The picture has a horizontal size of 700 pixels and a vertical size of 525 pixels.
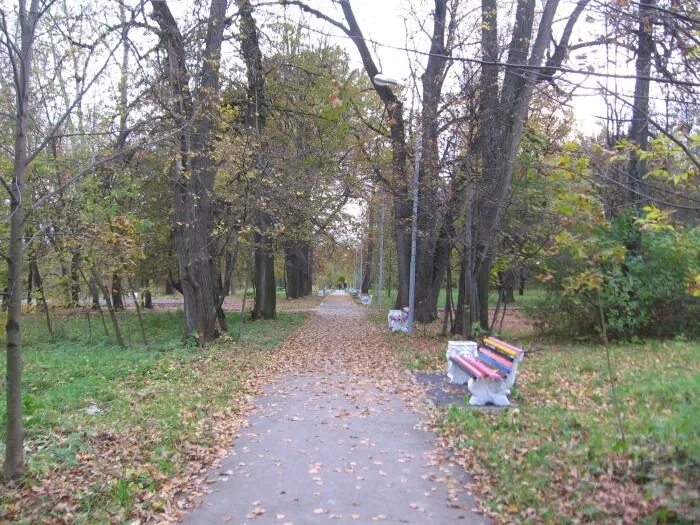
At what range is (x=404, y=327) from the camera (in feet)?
61.1

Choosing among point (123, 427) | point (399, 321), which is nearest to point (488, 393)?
point (123, 427)

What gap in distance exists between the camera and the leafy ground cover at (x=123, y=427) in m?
4.68

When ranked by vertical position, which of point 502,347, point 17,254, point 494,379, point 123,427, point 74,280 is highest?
point 17,254

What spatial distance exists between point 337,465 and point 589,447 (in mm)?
2324

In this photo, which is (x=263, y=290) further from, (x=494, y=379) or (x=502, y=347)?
(x=494, y=379)

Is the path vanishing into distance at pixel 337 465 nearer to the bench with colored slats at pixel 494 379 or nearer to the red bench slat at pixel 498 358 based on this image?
the bench with colored slats at pixel 494 379

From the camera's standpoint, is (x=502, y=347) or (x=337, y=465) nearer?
(x=337, y=465)

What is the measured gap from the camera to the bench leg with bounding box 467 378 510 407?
25.0ft

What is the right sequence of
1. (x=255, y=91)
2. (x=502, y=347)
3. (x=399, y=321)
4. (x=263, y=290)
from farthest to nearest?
1. (x=263, y=290)
2. (x=399, y=321)
3. (x=255, y=91)
4. (x=502, y=347)

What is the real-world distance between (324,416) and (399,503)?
120 inches

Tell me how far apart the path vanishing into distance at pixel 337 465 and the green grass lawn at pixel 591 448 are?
1.25ft

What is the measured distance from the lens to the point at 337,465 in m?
5.68

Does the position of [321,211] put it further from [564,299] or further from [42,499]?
[42,499]

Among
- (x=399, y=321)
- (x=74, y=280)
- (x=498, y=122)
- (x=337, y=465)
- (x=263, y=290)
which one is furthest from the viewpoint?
(x=263, y=290)
